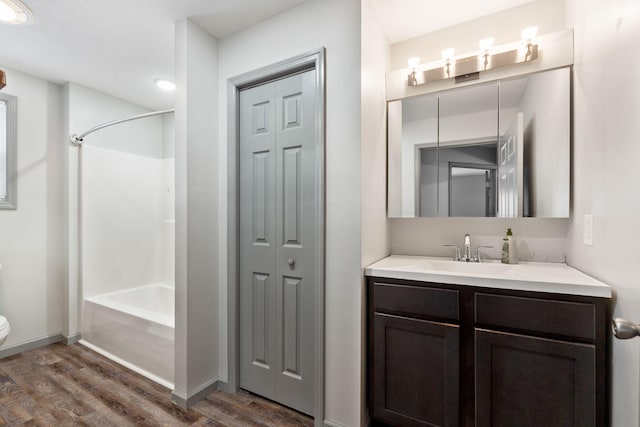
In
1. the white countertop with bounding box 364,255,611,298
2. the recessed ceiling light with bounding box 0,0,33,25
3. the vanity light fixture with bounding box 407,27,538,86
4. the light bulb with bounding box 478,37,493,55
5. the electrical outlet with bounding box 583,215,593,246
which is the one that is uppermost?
the recessed ceiling light with bounding box 0,0,33,25

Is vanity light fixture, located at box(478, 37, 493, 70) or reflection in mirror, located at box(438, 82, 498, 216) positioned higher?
vanity light fixture, located at box(478, 37, 493, 70)

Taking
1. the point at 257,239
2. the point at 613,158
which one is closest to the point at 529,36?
the point at 613,158

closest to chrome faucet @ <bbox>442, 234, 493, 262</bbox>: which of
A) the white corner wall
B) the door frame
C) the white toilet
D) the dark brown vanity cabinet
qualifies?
the dark brown vanity cabinet

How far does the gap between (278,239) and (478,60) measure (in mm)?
1659

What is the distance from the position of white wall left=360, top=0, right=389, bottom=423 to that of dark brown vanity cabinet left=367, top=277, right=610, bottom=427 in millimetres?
150

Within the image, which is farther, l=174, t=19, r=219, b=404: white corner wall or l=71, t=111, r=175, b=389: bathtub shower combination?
l=71, t=111, r=175, b=389: bathtub shower combination

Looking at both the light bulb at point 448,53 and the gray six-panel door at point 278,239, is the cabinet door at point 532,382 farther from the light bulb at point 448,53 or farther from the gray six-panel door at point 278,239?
the light bulb at point 448,53

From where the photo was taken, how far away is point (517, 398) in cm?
133

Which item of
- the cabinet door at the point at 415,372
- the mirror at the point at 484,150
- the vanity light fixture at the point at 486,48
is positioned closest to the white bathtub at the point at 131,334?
the cabinet door at the point at 415,372

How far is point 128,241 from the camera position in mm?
3248

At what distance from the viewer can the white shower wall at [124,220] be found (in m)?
2.92

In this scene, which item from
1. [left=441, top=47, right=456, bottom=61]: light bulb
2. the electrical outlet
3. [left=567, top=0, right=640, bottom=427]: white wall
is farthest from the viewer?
[left=441, top=47, right=456, bottom=61]: light bulb

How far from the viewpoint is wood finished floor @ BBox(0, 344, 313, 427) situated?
1.77 m

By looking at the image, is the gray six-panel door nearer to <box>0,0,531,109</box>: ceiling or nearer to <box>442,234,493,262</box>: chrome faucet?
<box>0,0,531,109</box>: ceiling
